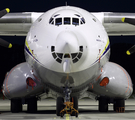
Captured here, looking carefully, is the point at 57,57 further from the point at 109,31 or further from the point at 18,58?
the point at 18,58

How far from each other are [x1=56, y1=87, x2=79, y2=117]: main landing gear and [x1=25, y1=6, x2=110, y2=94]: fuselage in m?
0.36

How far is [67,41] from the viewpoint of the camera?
9.06 meters

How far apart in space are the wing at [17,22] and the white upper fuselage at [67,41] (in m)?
4.16

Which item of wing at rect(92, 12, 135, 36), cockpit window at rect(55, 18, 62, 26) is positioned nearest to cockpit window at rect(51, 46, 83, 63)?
cockpit window at rect(55, 18, 62, 26)

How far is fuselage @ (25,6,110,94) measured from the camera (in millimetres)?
9289

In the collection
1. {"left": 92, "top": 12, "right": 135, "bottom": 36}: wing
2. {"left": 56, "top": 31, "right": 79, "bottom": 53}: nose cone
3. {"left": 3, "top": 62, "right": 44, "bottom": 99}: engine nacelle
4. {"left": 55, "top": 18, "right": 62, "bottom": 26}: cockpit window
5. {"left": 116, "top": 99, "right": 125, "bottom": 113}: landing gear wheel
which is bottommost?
{"left": 116, "top": 99, "right": 125, "bottom": 113}: landing gear wheel

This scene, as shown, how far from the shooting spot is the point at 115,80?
505 inches

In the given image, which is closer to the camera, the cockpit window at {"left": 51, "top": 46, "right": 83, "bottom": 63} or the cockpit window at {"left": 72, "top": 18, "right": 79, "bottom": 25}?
the cockpit window at {"left": 51, "top": 46, "right": 83, "bottom": 63}

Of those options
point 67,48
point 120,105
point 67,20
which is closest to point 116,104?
point 120,105

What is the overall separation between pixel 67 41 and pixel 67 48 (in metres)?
0.19

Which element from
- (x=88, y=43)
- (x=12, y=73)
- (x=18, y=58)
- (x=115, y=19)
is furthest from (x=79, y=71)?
(x=18, y=58)

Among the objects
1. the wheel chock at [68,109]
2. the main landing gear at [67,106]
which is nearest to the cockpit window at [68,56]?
the main landing gear at [67,106]

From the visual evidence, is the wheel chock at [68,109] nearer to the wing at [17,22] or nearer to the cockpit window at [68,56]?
the cockpit window at [68,56]

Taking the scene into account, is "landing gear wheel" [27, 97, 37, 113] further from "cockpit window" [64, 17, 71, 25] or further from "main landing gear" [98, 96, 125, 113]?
"cockpit window" [64, 17, 71, 25]
